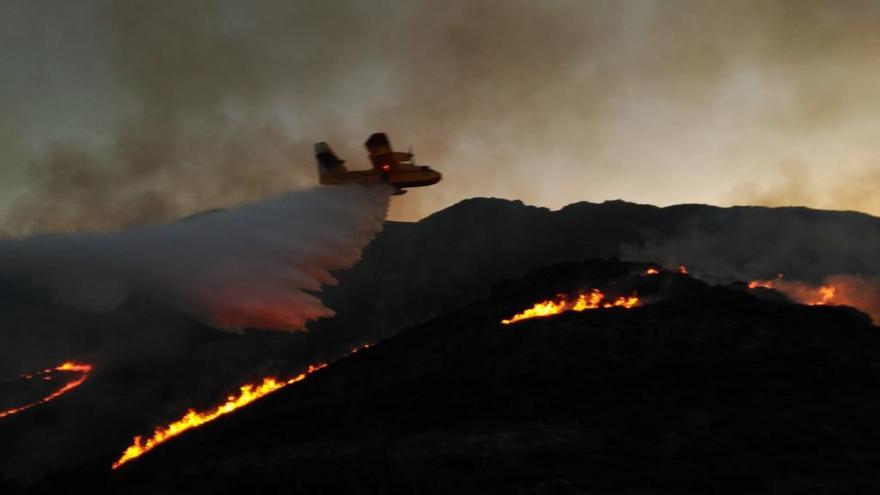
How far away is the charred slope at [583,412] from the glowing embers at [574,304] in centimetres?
249

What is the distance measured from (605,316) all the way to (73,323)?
79.9 m

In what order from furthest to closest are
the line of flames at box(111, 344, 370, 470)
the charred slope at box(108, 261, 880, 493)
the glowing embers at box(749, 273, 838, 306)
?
the glowing embers at box(749, 273, 838, 306) → the line of flames at box(111, 344, 370, 470) → the charred slope at box(108, 261, 880, 493)

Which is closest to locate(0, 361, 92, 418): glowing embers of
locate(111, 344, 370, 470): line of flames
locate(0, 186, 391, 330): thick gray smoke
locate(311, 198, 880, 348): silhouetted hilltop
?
locate(111, 344, 370, 470): line of flames

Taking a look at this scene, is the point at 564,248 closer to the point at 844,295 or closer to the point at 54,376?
the point at 844,295

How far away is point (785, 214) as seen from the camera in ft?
422

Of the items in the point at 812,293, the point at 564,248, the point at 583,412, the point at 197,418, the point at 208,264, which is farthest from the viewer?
the point at 564,248

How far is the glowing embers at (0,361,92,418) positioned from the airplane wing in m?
58.8

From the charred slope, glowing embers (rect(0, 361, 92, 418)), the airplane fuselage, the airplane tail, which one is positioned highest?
the airplane tail

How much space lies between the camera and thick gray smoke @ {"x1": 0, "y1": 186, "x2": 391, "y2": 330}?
5047 centimetres

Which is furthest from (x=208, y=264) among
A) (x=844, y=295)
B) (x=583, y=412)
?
(x=844, y=295)

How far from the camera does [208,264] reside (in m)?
51.6

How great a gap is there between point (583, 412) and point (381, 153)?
2620 centimetres

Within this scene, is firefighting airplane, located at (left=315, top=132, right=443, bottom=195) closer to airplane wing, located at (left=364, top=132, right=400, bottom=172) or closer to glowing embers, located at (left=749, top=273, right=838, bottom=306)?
airplane wing, located at (left=364, top=132, right=400, bottom=172)

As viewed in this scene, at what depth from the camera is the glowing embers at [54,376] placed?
297 feet
